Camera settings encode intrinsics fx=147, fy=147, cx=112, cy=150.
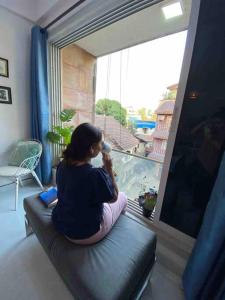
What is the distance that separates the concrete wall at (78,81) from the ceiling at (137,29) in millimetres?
198

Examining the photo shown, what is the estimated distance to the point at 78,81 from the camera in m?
2.76

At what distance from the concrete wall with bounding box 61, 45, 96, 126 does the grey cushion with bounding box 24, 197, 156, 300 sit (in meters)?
2.12

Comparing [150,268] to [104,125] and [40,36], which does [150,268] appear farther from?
[40,36]

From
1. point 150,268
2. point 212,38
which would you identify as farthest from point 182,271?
point 212,38

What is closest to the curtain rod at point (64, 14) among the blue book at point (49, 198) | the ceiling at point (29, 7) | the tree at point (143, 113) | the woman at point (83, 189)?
the ceiling at point (29, 7)

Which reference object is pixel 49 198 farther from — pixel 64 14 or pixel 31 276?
pixel 64 14

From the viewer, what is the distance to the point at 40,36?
2.06 metres

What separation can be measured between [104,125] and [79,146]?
189 centimetres

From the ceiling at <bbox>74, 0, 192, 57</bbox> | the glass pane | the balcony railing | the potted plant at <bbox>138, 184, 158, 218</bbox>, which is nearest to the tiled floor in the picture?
the potted plant at <bbox>138, 184, 158, 218</bbox>

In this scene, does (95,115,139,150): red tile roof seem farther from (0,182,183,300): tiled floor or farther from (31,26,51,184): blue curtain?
(0,182,183,300): tiled floor

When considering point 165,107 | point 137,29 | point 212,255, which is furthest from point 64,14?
point 212,255

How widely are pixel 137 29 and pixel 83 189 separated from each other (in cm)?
216

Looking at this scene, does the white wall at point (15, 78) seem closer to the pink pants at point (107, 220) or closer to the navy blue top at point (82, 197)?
the navy blue top at point (82, 197)

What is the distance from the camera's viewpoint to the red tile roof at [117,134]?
2.30 metres
